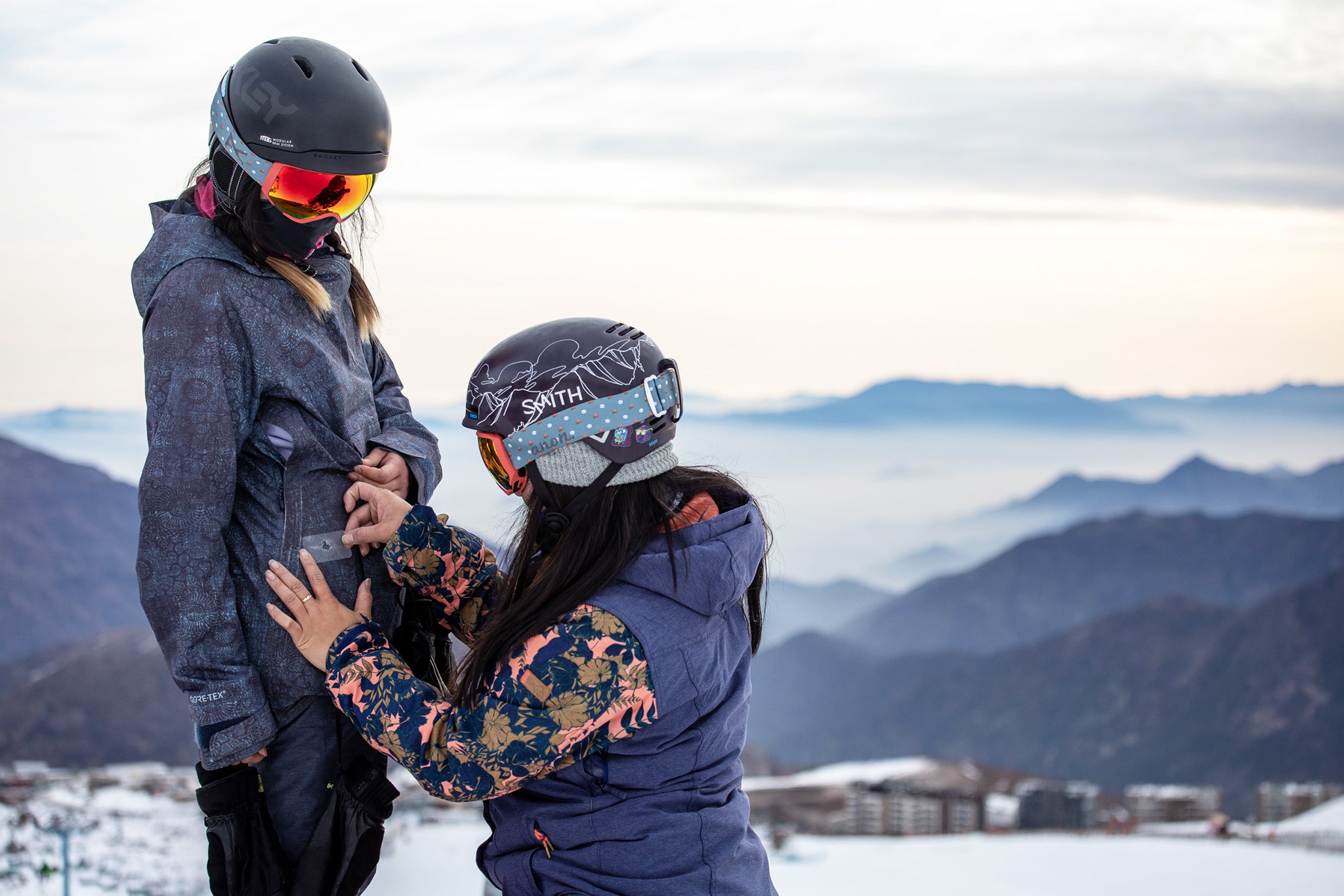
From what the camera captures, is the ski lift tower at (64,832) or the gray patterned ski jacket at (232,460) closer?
the gray patterned ski jacket at (232,460)

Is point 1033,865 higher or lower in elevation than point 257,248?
lower

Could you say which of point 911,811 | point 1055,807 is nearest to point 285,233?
point 911,811

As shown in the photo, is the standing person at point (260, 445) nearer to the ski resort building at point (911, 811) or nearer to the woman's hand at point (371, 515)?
the woman's hand at point (371, 515)

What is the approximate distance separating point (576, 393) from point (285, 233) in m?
0.70

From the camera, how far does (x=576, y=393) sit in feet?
6.79

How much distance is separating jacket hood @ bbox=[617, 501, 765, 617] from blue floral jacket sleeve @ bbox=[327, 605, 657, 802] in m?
0.11

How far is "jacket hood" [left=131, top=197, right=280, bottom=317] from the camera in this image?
6.94ft

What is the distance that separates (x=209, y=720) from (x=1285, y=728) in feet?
360

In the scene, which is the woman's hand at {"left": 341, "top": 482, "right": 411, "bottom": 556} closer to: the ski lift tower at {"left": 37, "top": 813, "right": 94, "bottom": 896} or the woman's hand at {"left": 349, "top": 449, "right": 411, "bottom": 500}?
the woman's hand at {"left": 349, "top": 449, "right": 411, "bottom": 500}

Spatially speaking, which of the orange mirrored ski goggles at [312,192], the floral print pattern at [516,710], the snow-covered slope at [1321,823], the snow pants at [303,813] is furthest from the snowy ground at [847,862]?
the snow-covered slope at [1321,823]

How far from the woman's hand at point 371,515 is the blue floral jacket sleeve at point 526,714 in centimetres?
38

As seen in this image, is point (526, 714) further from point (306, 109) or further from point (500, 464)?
point (306, 109)

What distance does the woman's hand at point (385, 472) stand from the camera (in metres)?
2.30

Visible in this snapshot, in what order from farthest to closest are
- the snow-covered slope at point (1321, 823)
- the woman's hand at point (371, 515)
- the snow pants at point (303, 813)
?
the snow-covered slope at point (1321, 823) < the woman's hand at point (371, 515) < the snow pants at point (303, 813)
